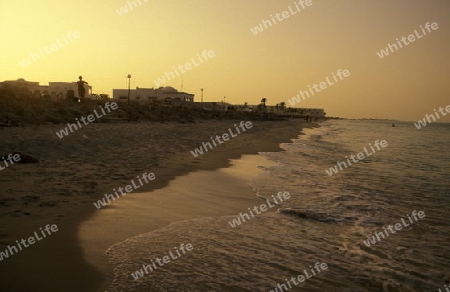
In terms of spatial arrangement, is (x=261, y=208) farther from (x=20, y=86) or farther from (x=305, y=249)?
(x=20, y=86)

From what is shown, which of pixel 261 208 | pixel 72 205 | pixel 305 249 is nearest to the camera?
pixel 305 249

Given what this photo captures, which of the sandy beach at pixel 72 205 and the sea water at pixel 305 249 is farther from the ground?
the sandy beach at pixel 72 205

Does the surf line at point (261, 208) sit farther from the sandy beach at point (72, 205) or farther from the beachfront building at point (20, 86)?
the beachfront building at point (20, 86)

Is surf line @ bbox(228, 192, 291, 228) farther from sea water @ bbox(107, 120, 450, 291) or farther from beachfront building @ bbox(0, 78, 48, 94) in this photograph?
beachfront building @ bbox(0, 78, 48, 94)

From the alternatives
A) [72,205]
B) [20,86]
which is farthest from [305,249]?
[20,86]

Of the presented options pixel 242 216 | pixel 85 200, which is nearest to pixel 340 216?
pixel 242 216

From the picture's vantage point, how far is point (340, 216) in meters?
7.79

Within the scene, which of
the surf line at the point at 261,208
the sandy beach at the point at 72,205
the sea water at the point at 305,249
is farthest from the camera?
the surf line at the point at 261,208

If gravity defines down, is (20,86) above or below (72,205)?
above

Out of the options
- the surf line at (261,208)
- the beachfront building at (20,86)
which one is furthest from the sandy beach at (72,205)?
the beachfront building at (20,86)

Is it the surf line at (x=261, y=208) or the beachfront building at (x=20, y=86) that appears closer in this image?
the surf line at (x=261, y=208)

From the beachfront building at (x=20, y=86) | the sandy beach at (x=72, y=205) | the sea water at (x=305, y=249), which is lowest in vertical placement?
the sea water at (x=305, y=249)

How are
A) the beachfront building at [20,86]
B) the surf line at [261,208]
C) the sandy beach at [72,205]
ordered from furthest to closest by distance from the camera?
the beachfront building at [20,86]
the surf line at [261,208]
the sandy beach at [72,205]

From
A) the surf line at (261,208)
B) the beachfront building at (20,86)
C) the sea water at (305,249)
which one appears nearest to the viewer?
the sea water at (305,249)
